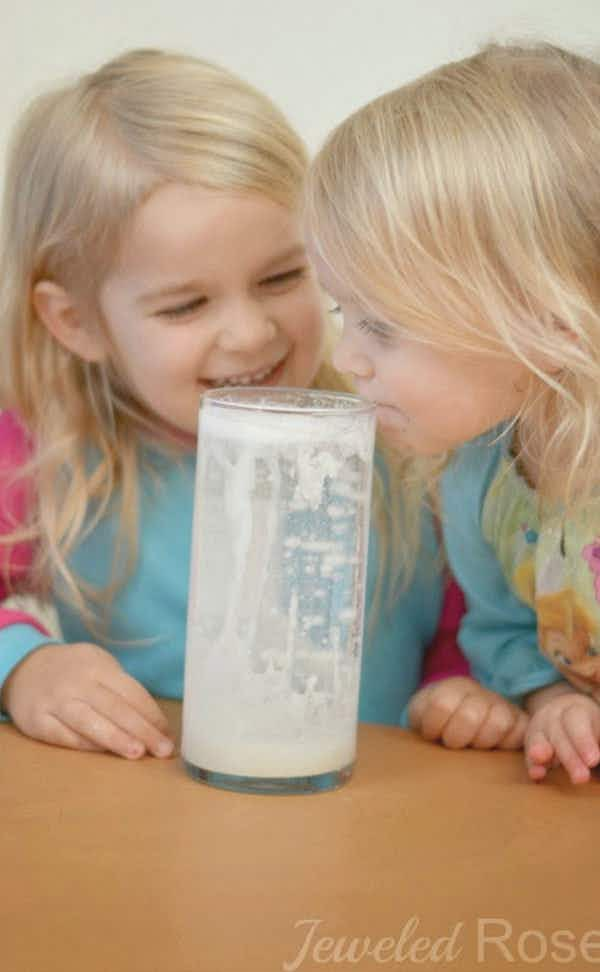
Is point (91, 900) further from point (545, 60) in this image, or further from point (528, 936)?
point (545, 60)

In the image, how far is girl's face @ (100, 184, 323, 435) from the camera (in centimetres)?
105

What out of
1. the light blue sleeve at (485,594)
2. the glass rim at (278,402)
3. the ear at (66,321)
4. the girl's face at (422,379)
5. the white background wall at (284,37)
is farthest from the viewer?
the white background wall at (284,37)

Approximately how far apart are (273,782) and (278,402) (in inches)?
8.6

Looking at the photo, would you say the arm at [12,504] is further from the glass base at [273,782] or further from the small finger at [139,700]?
the glass base at [273,782]

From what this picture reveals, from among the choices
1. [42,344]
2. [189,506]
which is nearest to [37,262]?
[42,344]

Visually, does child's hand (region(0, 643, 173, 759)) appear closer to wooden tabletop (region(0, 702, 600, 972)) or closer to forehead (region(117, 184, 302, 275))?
wooden tabletop (region(0, 702, 600, 972))

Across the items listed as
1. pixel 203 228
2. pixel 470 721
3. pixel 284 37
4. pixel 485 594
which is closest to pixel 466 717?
pixel 470 721

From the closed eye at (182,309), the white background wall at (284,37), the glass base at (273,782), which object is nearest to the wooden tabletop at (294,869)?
the glass base at (273,782)

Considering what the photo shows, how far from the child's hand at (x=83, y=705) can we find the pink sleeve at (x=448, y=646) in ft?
1.15

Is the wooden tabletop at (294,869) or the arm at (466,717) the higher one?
the wooden tabletop at (294,869)

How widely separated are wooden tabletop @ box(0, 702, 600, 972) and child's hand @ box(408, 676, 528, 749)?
0.11 feet

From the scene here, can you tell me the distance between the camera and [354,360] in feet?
3.00

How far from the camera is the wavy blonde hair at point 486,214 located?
85cm

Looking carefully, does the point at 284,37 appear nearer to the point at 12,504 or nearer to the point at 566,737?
the point at 12,504
